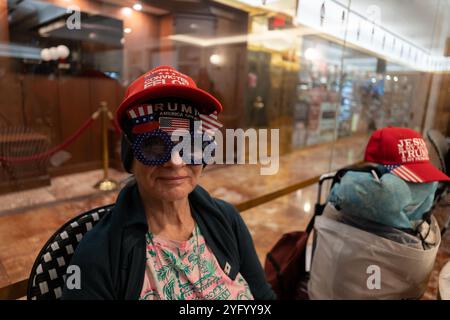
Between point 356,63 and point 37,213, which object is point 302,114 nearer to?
point 356,63

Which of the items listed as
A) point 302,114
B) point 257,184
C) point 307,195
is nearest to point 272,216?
point 257,184

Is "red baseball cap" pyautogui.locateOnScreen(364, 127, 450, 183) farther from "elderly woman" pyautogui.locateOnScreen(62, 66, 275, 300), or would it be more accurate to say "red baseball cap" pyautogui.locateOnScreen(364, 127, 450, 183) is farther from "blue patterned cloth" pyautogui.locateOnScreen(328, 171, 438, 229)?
"elderly woman" pyautogui.locateOnScreen(62, 66, 275, 300)

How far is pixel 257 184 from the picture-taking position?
2604mm

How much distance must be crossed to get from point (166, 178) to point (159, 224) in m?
0.16

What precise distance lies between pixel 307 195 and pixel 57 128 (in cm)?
283

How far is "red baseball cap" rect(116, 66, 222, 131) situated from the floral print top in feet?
1.19

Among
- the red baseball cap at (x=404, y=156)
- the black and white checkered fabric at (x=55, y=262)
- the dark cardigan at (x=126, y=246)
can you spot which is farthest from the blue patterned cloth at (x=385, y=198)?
the black and white checkered fabric at (x=55, y=262)

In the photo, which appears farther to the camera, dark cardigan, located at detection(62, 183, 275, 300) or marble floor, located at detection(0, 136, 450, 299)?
marble floor, located at detection(0, 136, 450, 299)

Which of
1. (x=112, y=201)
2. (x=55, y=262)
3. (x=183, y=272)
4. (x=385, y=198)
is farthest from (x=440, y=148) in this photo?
(x=55, y=262)

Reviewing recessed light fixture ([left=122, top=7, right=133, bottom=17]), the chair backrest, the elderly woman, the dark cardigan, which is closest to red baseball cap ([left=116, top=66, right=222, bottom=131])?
the elderly woman

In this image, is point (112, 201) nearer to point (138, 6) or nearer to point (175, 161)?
point (175, 161)

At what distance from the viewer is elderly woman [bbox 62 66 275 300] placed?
2.41ft

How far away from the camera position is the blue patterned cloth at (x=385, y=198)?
1.21 meters
